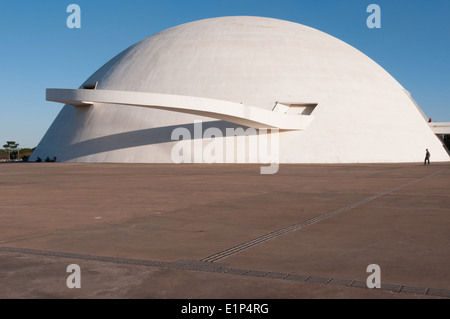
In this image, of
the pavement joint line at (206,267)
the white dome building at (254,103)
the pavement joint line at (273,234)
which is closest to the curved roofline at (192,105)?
the white dome building at (254,103)

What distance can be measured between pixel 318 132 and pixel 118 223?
30.5 m

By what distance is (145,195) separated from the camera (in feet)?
40.6

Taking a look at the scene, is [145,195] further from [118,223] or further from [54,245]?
[54,245]

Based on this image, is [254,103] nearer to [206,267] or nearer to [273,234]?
[273,234]

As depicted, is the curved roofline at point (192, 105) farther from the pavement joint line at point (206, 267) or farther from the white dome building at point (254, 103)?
the pavement joint line at point (206, 267)

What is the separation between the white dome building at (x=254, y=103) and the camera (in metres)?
35.8

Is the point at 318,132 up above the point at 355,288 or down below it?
above

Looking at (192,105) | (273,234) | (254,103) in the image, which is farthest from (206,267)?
(254,103)

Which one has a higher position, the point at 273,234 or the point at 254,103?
the point at 254,103

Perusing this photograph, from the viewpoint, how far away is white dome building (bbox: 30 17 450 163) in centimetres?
3584

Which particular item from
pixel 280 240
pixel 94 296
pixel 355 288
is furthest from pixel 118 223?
pixel 355 288

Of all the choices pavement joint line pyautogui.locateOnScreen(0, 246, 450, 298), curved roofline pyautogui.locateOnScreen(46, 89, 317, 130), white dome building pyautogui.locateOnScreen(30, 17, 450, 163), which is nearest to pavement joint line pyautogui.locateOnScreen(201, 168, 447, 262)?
pavement joint line pyautogui.locateOnScreen(0, 246, 450, 298)

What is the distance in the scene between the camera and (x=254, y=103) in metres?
36.7

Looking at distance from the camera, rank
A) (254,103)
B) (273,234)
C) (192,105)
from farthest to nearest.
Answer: (254,103) < (192,105) < (273,234)
